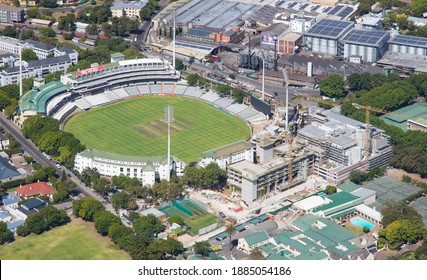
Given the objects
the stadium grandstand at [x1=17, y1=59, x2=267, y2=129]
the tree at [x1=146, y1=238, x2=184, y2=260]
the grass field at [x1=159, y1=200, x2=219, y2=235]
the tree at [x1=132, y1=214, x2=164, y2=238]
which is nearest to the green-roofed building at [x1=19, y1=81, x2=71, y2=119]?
the stadium grandstand at [x1=17, y1=59, x2=267, y2=129]

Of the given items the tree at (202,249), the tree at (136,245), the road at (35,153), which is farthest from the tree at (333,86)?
the tree at (136,245)

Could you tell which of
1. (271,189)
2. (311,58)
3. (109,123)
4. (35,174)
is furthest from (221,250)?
(311,58)

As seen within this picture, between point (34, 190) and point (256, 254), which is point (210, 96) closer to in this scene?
point (34, 190)

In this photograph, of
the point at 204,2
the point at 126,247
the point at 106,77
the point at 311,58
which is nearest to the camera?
the point at 126,247

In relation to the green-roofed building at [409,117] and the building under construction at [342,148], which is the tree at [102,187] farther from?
the green-roofed building at [409,117]

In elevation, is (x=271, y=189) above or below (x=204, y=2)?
below

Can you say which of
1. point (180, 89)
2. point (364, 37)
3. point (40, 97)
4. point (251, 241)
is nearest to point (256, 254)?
point (251, 241)

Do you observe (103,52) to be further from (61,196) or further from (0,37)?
(61,196)
